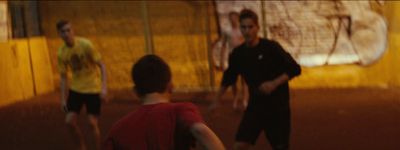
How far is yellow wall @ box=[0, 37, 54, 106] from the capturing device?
41.8 ft

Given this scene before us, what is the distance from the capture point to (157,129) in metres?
2.63

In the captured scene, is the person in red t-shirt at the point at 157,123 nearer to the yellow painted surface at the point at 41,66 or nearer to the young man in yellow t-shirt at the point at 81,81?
the young man in yellow t-shirt at the point at 81,81

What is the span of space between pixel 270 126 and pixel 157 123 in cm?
266

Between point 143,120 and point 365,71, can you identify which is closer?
point 143,120

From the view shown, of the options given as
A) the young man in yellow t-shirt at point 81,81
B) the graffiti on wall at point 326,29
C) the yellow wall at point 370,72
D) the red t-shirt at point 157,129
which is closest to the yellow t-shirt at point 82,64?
the young man in yellow t-shirt at point 81,81

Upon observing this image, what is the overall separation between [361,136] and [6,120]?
640 cm

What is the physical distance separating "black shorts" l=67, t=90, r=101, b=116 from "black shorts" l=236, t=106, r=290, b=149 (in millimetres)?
2377

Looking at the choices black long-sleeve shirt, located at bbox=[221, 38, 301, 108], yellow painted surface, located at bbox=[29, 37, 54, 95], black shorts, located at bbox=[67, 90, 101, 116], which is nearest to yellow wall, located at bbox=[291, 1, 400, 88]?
yellow painted surface, located at bbox=[29, 37, 54, 95]

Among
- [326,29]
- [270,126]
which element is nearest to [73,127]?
[270,126]

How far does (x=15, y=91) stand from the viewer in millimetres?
13102

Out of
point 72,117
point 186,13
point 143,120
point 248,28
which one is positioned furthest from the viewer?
point 186,13

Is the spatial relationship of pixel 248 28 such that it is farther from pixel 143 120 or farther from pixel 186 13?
pixel 186 13

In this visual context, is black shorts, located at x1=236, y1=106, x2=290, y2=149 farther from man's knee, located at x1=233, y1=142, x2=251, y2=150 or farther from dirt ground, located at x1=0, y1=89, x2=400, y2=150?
dirt ground, located at x1=0, y1=89, x2=400, y2=150

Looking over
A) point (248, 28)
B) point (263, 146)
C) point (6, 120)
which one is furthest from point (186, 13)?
point (248, 28)
